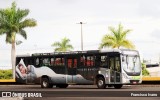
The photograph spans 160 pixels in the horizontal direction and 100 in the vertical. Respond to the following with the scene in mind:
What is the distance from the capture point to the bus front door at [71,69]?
32.4 m

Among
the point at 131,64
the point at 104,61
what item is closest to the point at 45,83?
the point at 104,61

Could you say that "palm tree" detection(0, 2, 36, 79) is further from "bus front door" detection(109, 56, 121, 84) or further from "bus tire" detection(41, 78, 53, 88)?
"bus front door" detection(109, 56, 121, 84)

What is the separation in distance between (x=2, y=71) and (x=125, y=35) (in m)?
17.2

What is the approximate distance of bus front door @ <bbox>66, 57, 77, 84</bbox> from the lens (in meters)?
32.4

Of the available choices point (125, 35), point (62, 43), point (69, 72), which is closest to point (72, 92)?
point (69, 72)

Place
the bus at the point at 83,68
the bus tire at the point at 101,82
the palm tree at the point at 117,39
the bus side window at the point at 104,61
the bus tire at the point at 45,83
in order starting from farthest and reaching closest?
the palm tree at the point at 117,39 → the bus tire at the point at 45,83 → the bus tire at the point at 101,82 → the bus side window at the point at 104,61 → the bus at the point at 83,68

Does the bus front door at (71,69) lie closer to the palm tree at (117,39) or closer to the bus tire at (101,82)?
the bus tire at (101,82)

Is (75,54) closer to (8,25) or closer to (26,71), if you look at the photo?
(26,71)

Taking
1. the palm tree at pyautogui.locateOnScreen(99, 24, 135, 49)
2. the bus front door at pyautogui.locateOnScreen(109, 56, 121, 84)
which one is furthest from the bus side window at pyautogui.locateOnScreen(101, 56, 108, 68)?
the palm tree at pyautogui.locateOnScreen(99, 24, 135, 49)

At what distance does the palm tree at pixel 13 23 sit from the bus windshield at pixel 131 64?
1208 inches

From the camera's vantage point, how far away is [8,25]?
6016cm

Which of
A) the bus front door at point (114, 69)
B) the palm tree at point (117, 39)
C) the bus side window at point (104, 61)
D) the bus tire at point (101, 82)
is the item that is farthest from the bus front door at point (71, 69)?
the palm tree at point (117, 39)

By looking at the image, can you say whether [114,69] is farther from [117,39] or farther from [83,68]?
[117,39]

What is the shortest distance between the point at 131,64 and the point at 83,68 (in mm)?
3551
